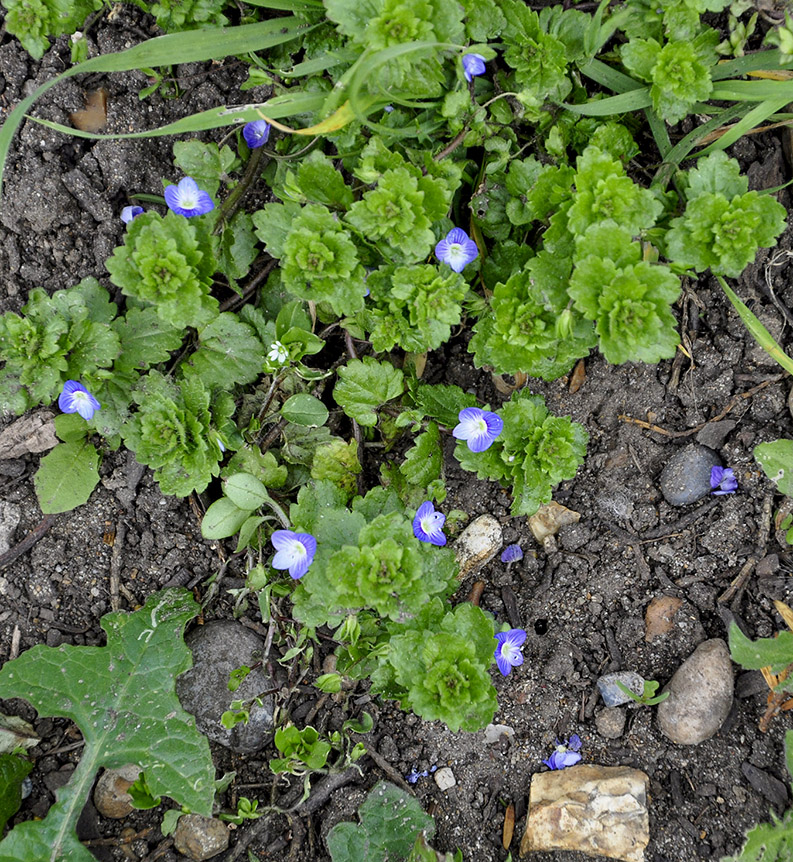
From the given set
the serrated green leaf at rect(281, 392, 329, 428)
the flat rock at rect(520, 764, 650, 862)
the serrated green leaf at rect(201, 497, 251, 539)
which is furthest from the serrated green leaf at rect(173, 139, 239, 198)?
the flat rock at rect(520, 764, 650, 862)

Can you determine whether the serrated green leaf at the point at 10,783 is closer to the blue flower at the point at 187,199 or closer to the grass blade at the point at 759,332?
the blue flower at the point at 187,199

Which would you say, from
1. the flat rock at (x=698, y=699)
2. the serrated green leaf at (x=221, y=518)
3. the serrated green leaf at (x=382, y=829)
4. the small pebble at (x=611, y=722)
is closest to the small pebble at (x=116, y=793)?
the serrated green leaf at (x=382, y=829)

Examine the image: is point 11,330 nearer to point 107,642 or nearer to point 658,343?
point 107,642

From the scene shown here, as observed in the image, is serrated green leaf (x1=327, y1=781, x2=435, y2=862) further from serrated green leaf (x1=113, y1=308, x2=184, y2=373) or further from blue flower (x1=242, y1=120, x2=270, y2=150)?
blue flower (x1=242, y1=120, x2=270, y2=150)

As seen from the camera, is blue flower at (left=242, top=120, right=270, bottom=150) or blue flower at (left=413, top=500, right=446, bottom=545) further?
blue flower at (left=242, top=120, right=270, bottom=150)

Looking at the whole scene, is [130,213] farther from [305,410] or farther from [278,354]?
[305,410]
